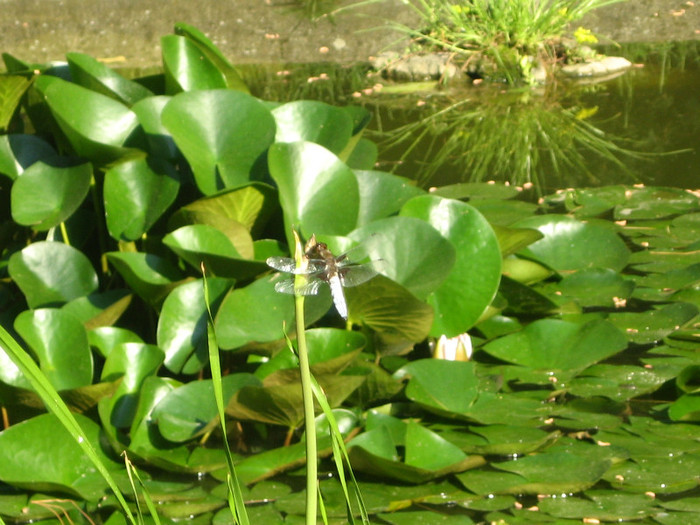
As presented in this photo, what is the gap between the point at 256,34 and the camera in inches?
245

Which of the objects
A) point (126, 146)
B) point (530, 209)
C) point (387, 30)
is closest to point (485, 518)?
point (126, 146)

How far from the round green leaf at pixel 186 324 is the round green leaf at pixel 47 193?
0.35m

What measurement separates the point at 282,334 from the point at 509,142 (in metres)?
2.35

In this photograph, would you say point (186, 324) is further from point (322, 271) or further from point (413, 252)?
point (322, 271)

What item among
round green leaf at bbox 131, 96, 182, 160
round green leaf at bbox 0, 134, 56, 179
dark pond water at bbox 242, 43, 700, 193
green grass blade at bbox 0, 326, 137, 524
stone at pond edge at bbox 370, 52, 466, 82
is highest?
green grass blade at bbox 0, 326, 137, 524

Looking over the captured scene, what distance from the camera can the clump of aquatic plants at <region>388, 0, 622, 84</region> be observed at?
15.8 feet

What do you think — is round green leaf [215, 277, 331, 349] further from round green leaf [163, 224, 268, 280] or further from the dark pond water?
the dark pond water

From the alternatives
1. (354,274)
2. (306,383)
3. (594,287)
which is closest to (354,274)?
(354,274)

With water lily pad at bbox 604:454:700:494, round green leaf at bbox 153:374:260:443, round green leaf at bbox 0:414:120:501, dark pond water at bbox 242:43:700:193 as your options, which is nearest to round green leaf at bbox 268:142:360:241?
round green leaf at bbox 153:374:260:443

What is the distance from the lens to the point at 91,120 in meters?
2.04

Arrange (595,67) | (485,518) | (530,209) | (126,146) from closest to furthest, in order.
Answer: (485,518) < (126,146) < (530,209) < (595,67)

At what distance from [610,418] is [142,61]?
4838 mm

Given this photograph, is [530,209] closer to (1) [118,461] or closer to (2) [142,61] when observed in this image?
(1) [118,461]

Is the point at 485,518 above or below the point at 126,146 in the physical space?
below
